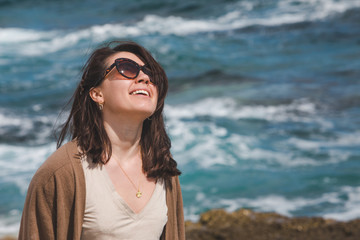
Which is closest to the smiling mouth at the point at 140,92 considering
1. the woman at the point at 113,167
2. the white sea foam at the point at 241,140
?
the woman at the point at 113,167

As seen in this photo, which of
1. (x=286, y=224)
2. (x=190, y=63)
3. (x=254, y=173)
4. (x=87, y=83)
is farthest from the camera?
(x=190, y=63)

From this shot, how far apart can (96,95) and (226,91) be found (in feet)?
45.2

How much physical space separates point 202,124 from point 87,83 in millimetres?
10525

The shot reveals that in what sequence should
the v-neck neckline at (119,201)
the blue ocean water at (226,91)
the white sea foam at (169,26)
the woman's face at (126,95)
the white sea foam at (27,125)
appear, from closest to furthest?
the v-neck neckline at (119,201) → the woman's face at (126,95) → the blue ocean water at (226,91) → the white sea foam at (27,125) → the white sea foam at (169,26)

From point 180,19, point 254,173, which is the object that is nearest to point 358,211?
point 254,173

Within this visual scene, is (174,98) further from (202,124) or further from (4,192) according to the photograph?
(4,192)

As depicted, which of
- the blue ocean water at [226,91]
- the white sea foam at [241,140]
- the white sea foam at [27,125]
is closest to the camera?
the blue ocean water at [226,91]

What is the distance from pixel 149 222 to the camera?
235 centimetres

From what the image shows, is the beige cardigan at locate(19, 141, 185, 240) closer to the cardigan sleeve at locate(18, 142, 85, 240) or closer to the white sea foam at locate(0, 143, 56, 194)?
the cardigan sleeve at locate(18, 142, 85, 240)

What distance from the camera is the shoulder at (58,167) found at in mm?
2148

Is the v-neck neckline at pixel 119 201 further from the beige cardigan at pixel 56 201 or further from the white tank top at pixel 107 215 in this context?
the beige cardigan at pixel 56 201

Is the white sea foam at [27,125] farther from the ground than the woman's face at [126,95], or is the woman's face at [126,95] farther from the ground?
the white sea foam at [27,125]

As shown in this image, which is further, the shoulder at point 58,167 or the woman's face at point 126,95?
the woman's face at point 126,95

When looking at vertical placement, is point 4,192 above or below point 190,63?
below
